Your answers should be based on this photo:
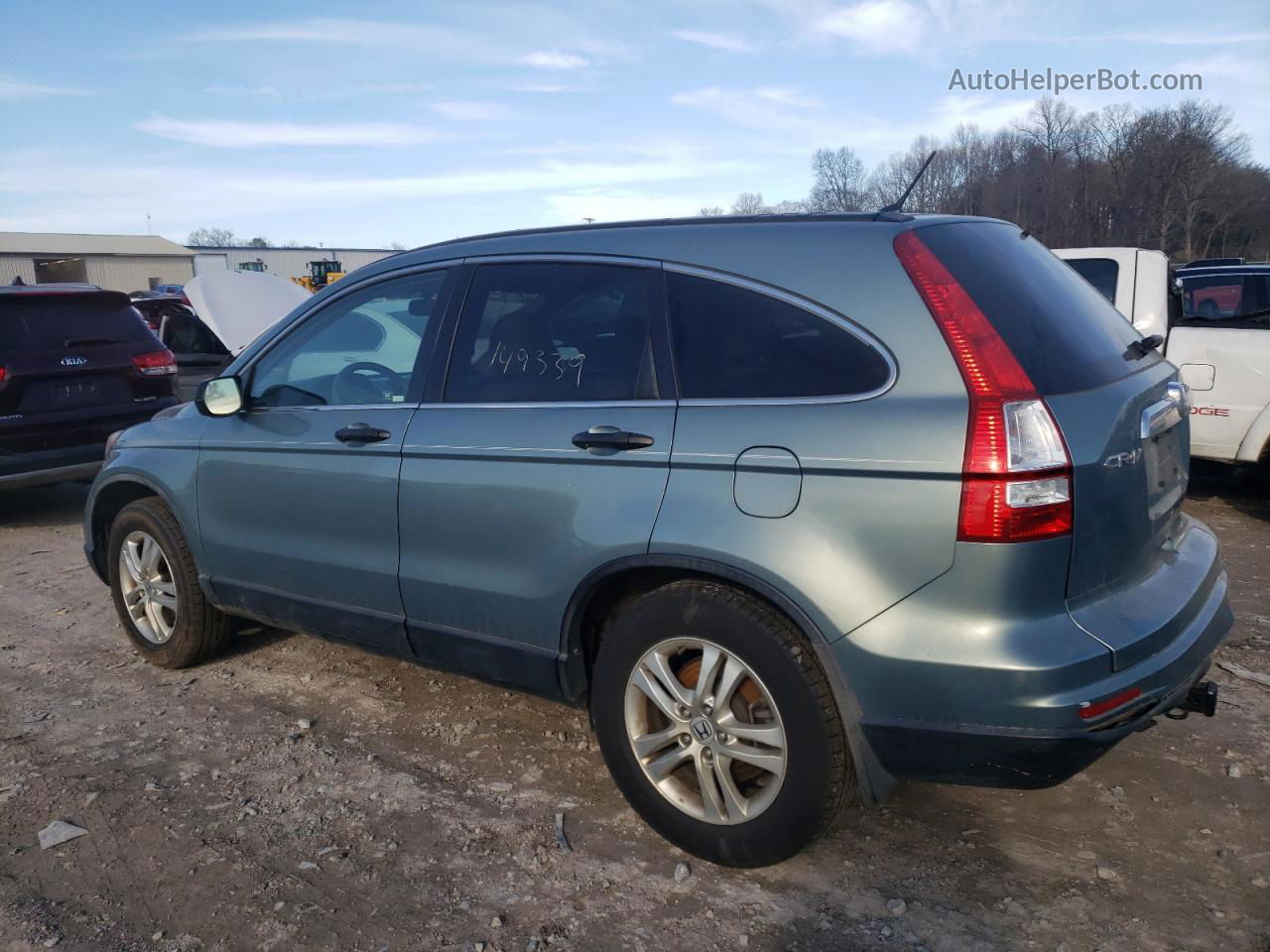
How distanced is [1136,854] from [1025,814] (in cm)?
34

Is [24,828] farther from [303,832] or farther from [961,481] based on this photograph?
[961,481]

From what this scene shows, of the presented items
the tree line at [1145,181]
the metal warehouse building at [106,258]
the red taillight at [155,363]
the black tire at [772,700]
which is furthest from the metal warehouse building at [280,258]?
the black tire at [772,700]

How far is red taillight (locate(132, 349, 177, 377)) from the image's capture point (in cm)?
785

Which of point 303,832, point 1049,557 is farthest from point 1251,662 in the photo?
point 303,832

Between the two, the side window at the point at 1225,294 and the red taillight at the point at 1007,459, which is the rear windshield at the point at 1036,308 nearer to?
the red taillight at the point at 1007,459

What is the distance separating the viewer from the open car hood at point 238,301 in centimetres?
1188

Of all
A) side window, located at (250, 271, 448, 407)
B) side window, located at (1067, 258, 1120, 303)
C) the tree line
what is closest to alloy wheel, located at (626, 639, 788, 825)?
side window, located at (250, 271, 448, 407)

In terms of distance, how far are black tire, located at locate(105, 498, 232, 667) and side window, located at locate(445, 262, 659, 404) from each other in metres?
1.82

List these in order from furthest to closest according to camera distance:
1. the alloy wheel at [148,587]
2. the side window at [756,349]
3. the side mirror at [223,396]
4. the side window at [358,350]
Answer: the alloy wheel at [148,587], the side mirror at [223,396], the side window at [358,350], the side window at [756,349]

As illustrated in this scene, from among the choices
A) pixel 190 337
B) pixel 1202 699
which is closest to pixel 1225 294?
pixel 1202 699

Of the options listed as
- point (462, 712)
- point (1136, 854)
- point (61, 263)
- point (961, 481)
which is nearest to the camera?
point (961, 481)

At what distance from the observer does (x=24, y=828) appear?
3.23 metres

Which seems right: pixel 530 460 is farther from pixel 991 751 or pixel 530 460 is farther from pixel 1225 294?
pixel 1225 294

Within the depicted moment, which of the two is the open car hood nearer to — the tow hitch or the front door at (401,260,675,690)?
the front door at (401,260,675,690)
